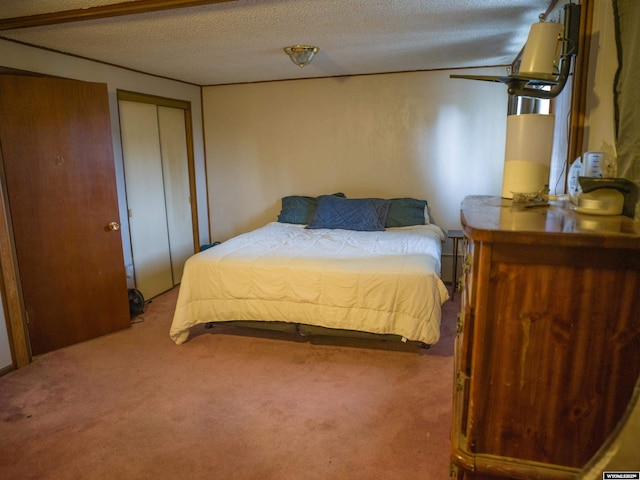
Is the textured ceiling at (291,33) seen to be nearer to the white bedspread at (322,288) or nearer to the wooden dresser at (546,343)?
the white bedspread at (322,288)

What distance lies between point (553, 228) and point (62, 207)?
3166mm

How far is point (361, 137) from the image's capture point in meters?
4.55

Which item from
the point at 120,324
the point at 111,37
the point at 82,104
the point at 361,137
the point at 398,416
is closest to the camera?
the point at 398,416

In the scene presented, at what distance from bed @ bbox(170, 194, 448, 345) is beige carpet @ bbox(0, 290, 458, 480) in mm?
234

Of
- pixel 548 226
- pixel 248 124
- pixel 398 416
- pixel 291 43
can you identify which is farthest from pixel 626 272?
pixel 248 124

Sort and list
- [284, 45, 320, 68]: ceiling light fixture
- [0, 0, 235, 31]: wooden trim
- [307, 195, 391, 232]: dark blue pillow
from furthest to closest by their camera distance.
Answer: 1. [307, 195, 391, 232]: dark blue pillow
2. [284, 45, 320, 68]: ceiling light fixture
3. [0, 0, 235, 31]: wooden trim

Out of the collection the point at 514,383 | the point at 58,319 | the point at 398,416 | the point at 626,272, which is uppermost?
the point at 626,272

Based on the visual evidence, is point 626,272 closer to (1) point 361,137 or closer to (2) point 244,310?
(2) point 244,310

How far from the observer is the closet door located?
12.9 feet

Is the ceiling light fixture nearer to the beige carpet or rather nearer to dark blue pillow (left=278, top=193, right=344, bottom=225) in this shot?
dark blue pillow (left=278, top=193, right=344, bottom=225)

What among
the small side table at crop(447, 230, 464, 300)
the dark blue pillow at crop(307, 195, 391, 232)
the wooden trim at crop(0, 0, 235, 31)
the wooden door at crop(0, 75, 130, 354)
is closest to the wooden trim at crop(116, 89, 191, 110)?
the wooden door at crop(0, 75, 130, 354)

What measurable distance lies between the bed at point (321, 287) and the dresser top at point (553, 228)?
144cm

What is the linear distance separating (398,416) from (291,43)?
8.59 ft

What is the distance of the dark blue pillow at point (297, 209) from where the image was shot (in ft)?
14.7
